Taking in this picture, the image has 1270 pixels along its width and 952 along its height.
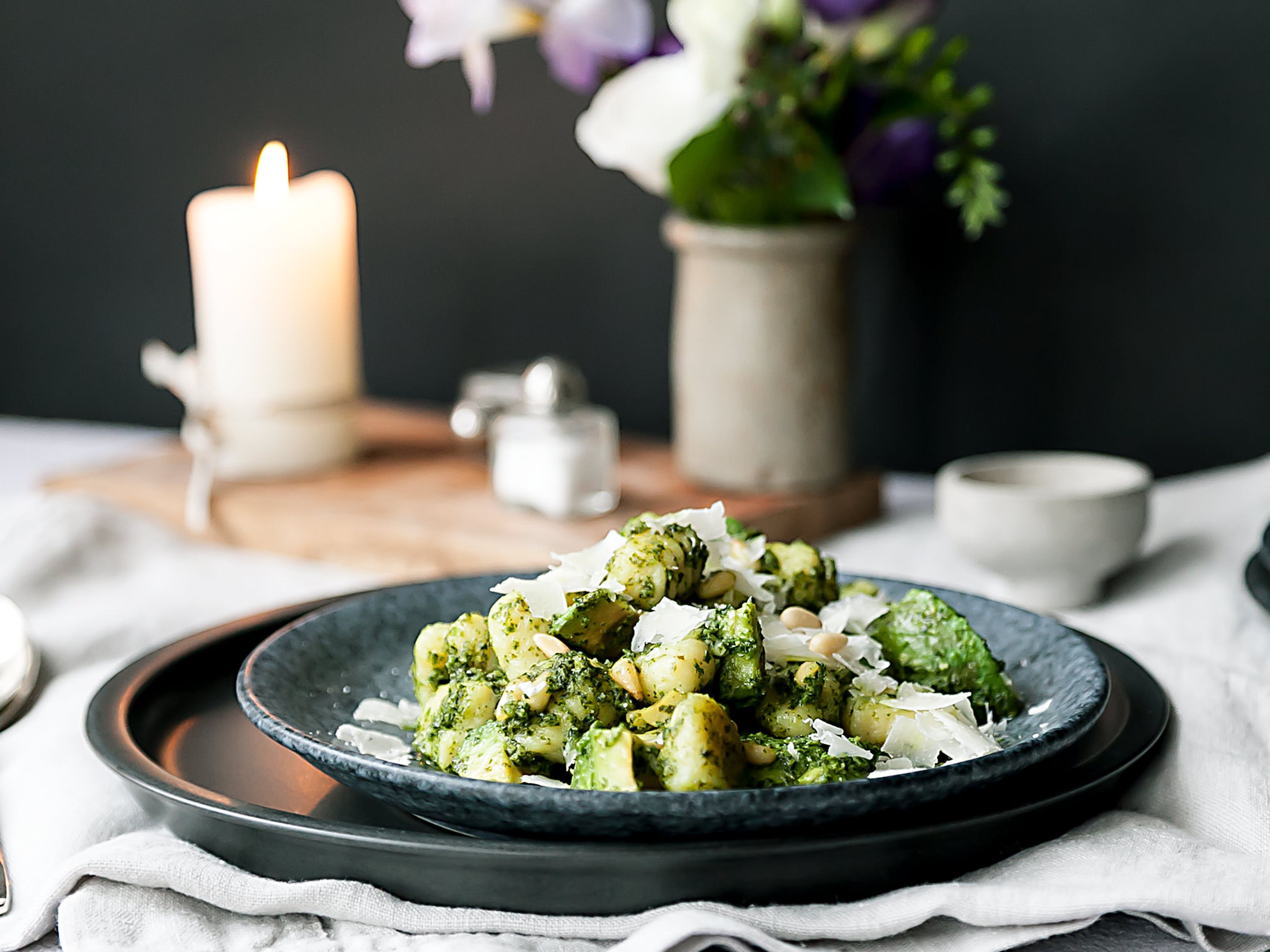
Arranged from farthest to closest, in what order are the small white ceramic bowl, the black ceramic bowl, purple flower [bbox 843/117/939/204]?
purple flower [bbox 843/117/939/204] → the small white ceramic bowl → the black ceramic bowl

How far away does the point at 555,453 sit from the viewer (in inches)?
49.4

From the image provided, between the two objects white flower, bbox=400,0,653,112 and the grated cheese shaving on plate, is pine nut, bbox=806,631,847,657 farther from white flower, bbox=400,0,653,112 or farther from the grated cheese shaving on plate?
white flower, bbox=400,0,653,112

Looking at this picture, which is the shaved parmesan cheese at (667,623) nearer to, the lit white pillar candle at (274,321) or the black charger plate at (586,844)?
the black charger plate at (586,844)

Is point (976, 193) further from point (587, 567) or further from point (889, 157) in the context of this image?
point (587, 567)

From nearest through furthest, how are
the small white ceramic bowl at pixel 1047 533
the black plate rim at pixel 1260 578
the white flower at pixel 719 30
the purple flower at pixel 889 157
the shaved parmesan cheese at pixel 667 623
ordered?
the shaved parmesan cheese at pixel 667 623 → the black plate rim at pixel 1260 578 → the small white ceramic bowl at pixel 1047 533 → the white flower at pixel 719 30 → the purple flower at pixel 889 157

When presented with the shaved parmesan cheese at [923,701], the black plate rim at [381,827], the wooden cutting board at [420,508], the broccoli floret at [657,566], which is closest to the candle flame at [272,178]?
the wooden cutting board at [420,508]

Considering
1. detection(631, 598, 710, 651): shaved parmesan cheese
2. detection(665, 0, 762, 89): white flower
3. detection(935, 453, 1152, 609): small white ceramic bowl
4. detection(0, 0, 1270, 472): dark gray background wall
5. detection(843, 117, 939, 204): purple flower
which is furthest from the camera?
detection(0, 0, 1270, 472): dark gray background wall

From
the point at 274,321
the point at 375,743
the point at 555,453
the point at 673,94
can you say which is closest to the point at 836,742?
the point at 375,743

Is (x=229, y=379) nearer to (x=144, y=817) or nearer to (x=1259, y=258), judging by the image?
(x=144, y=817)

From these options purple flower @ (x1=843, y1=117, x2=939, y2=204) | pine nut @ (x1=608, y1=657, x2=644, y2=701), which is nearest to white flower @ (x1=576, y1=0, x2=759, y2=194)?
purple flower @ (x1=843, y1=117, x2=939, y2=204)

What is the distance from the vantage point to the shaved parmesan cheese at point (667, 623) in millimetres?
647

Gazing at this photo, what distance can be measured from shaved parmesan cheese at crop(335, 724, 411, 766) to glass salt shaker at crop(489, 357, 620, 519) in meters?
0.55

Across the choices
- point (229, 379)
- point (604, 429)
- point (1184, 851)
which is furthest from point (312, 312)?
point (1184, 851)

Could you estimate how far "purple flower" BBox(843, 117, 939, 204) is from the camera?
129 centimetres
